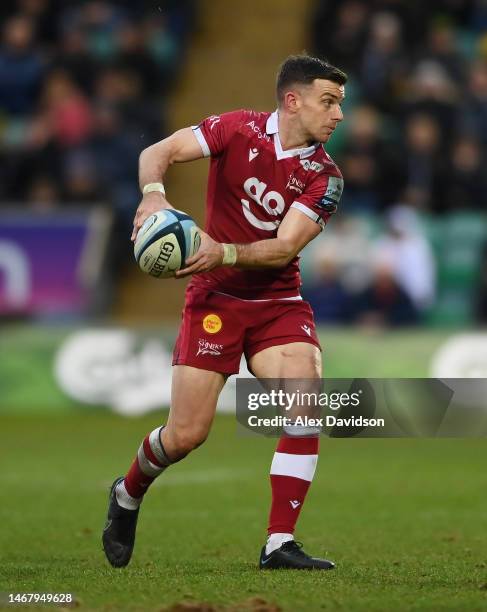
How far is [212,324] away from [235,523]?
6.72 ft

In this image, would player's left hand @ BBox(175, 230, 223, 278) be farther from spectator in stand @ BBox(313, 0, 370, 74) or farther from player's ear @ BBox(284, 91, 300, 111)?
spectator in stand @ BBox(313, 0, 370, 74)

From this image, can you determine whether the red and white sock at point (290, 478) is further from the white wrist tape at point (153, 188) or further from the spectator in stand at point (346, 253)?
the spectator in stand at point (346, 253)

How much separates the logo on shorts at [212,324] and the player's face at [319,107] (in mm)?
1002

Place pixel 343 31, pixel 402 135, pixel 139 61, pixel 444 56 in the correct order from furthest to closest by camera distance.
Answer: pixel 139 61 < pixel 343 31 < pixel 444 56 < pixel 402 135

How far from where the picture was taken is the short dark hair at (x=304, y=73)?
685 cm

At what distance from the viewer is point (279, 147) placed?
6949 millimetres

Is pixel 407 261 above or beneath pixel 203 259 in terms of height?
beneath

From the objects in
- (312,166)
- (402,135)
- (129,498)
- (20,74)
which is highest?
(312,166)

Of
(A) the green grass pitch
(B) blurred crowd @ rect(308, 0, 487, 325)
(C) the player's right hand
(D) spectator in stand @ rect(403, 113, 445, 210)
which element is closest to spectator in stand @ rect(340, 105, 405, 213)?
(B) blurred crowd @ rect(308, 0, 487, 325)

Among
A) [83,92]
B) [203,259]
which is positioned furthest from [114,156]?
[203,259]

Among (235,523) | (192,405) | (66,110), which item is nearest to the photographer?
(192,405)

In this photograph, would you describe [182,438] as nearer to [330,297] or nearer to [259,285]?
[259,285]

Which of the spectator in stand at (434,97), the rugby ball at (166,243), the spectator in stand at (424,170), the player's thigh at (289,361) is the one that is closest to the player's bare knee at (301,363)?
the player's thigh at (289,361)

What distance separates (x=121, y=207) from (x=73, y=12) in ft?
13.9
